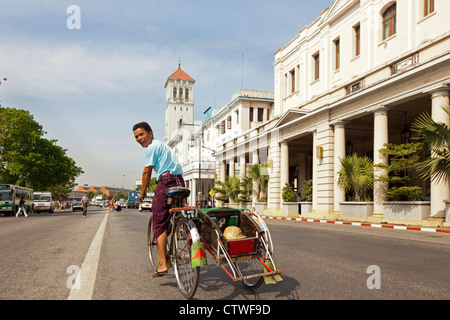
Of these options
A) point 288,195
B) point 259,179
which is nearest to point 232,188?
point 259,179

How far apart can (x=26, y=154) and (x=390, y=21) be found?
3719 cm

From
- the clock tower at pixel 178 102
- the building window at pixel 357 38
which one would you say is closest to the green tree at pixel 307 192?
the building window at pixel 357 38

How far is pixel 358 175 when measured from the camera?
58.3ft

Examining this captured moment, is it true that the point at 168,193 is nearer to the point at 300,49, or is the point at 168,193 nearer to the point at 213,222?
the point at 213,222

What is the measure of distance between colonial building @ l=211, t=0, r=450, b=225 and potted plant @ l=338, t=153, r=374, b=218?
0.52 meters

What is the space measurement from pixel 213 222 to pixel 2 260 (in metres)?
4.37

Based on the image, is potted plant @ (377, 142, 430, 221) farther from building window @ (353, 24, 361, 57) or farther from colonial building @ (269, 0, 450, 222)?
building window @ (353, 24, 361, 57)

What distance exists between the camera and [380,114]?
1755 centimetres

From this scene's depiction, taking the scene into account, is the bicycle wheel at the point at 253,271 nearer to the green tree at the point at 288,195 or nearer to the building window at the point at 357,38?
the building window at the point at 357,38

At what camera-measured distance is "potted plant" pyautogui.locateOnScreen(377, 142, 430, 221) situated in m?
14.1

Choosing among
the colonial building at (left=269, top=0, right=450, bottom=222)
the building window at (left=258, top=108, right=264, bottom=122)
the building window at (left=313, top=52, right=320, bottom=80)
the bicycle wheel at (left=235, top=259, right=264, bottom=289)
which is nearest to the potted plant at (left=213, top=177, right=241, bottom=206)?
the colonial building at (left=269, top=0, right=450, bottom=222)

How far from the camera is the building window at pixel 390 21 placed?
18.4 metres

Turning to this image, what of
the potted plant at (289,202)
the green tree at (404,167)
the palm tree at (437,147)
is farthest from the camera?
the potted plant at (289,202)

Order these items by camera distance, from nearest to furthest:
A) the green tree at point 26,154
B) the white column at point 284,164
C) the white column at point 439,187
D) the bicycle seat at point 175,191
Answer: the bicycle seat at point 175,191 < the white column at point 439,187 < the white column at point 284,164 < the green tree at point 26,154
